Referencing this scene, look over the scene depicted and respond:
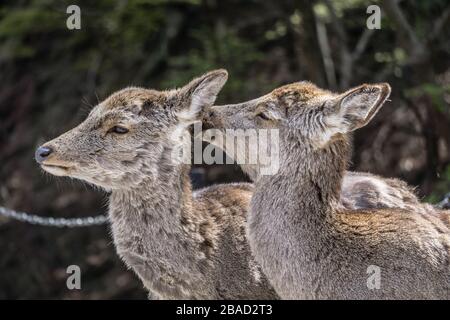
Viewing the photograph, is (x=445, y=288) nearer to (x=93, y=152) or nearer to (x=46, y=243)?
(x=93, y=152)

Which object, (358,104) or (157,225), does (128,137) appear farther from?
(358,104)

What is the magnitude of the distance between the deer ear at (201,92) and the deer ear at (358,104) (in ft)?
3.10

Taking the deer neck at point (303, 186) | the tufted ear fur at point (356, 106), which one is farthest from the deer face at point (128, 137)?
the tufted ear fur at point (356, 106)

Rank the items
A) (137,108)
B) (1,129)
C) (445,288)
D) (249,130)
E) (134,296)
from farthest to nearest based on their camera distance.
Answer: (1,129) < (134,296) < (137,108) < (249,130) < (445,288)

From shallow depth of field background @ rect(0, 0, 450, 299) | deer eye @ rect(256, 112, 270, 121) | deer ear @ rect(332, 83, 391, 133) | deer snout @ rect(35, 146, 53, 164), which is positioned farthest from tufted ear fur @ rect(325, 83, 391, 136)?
shallow depth of field background @ rect(0, 0, 450, 299)

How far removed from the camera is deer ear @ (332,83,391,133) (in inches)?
192

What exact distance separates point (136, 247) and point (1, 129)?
27.2 ft

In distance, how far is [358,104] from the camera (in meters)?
4.94

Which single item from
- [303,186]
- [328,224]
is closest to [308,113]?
[303,186]

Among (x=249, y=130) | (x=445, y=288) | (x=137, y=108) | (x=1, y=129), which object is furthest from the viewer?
(x=1, y=129)

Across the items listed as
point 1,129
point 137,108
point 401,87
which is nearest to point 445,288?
point 137,108

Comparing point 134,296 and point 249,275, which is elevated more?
point 249,275

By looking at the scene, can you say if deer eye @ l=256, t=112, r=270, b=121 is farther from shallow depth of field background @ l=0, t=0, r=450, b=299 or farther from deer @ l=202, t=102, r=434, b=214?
shallow depth of field background @ l=0, t=0, r=450, b=299

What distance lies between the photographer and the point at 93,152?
5.59m
